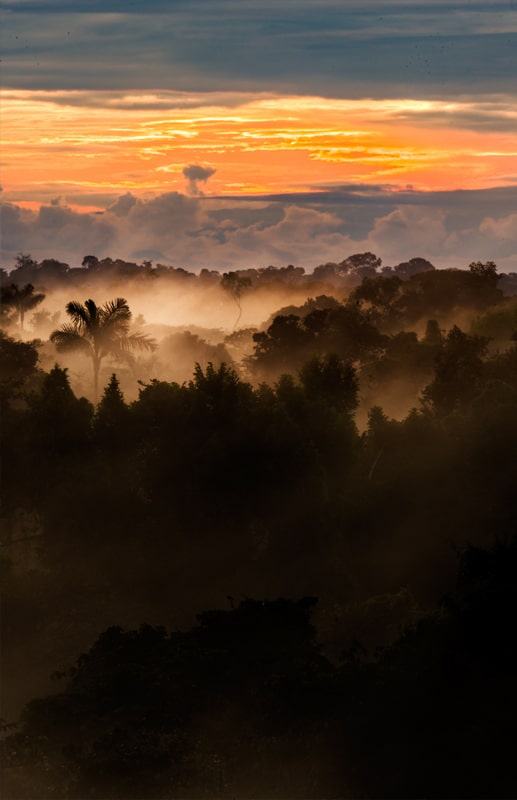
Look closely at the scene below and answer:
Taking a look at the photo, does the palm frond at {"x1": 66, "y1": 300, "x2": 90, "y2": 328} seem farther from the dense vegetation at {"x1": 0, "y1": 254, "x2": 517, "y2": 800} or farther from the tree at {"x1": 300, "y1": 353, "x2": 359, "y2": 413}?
the tree at {"x1": 300, "y1": 353, "x2": 359, "y2": 413}

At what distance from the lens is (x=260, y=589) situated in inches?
1383

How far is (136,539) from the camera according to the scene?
3628cm

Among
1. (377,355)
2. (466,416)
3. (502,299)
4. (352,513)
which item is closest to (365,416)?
(377,355)

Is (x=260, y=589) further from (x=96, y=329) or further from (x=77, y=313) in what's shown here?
(x=96, y=329)

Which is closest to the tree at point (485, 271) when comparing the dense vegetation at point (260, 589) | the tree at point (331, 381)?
the dense vegetation at point (260, 589)

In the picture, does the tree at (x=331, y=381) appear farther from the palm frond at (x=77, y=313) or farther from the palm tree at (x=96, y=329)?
the palm frond at (x=77, y=313)

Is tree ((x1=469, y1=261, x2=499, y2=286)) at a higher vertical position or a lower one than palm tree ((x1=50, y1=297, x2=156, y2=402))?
higher

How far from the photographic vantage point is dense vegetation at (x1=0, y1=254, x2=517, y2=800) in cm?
2261

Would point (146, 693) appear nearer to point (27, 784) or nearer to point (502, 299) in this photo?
point (27, 784)

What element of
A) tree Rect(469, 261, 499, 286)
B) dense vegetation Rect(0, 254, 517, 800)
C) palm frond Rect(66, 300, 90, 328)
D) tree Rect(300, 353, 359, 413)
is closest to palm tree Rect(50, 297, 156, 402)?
palm frond Rect(66, 300, 90, 328)

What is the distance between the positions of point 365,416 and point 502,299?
38954mm

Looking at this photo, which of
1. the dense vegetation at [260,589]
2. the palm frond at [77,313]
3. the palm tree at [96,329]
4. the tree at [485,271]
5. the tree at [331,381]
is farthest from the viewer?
the tree at [485,271]

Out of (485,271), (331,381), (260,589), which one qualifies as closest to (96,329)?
(331,381)

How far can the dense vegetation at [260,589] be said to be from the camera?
890 inches
